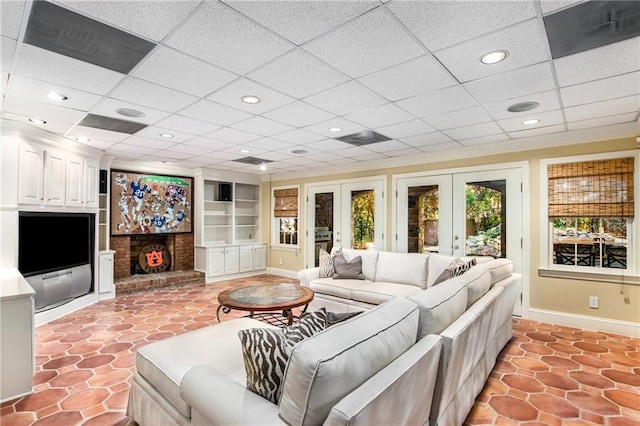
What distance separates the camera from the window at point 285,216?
25.0 feet

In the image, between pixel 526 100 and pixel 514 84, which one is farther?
pixel 526 100

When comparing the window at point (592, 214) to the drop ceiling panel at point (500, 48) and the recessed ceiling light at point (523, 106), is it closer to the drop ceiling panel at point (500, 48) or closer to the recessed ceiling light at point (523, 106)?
the recessed ceiling light at point (523, 106)

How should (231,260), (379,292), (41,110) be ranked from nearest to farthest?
1. (41,110)
2. (379,292)
3. (231,260)

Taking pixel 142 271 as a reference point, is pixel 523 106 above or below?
above

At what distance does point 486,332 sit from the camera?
2561 mm

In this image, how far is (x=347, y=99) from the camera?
2.97 metres

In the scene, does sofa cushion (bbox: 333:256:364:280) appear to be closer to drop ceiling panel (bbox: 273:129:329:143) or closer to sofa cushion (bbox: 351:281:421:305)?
sofa cushion (bbox: 351:281:421:305)

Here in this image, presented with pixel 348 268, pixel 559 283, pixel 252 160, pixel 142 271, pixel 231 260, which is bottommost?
pixel 142 271

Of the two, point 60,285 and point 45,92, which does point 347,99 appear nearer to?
point 45,92

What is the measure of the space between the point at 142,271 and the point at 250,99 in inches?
207

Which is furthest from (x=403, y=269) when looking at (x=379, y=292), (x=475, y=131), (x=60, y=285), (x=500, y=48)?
(x=60, y=285)

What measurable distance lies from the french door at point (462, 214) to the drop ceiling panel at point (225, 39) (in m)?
3.93

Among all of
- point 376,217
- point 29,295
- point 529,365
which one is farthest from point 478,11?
point 376,217

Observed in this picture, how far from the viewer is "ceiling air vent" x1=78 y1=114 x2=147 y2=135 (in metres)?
3.53
